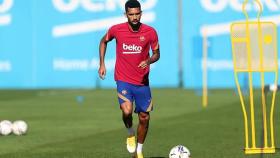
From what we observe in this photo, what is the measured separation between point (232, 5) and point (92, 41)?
18.9 ft

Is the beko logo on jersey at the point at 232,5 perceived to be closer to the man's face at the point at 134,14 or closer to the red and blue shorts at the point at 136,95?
the red and blue shorts at the point at 136,95

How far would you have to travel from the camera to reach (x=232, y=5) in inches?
1303

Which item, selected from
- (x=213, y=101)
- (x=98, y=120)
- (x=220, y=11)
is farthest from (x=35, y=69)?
(x=98, y=120)

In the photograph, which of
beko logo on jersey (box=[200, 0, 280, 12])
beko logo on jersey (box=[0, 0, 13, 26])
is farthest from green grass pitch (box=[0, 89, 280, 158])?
beko logo on jersey (box=[0, 0, 13, 26])

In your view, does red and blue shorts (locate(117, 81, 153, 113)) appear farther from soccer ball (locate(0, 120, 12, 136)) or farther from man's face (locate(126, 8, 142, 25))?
soccer ball (locate(0, 120, 12, 136))

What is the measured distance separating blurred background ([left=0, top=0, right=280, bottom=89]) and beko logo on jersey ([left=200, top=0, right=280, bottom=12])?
0.04 m

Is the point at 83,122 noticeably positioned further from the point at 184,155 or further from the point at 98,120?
the point at 184,155

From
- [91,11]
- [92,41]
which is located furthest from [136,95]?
[91,11]

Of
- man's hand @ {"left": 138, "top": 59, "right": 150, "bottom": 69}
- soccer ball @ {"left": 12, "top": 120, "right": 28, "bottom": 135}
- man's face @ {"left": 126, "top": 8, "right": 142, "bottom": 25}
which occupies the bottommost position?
soccer ball @ {"left": 12, "top": 120, "right": 28, "bottom": 135}

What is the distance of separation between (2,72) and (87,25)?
3935mm

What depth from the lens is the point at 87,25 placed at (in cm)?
3456

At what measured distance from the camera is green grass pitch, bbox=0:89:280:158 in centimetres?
1438

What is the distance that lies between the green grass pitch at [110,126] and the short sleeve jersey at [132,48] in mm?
1497

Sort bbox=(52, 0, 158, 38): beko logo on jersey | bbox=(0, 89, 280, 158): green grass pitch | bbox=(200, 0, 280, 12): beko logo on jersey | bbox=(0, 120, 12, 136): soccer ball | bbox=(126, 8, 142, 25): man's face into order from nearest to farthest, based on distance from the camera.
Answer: bbox=(126, 8, 142, 25): man's face → bbox=(0, 89, 280, 158): green grass pitch → bbox=(0, 120, 12, 136): soccer ball → bbox=(200, 0, 280, 12): beko logo on jersey → bbox=(52, 0, 158, 38): beko logo on jersey
